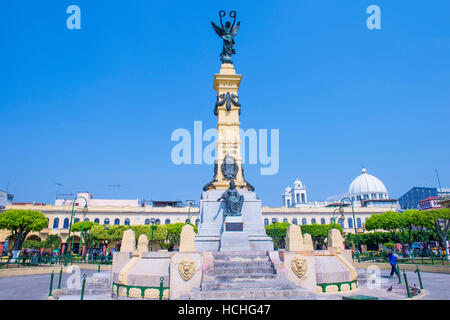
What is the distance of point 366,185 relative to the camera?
122000 mm

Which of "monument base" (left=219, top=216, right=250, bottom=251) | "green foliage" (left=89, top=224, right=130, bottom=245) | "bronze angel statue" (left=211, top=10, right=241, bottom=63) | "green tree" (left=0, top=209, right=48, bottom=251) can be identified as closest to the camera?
"monument base" (left=219, top=216, right=250, bottom=251)

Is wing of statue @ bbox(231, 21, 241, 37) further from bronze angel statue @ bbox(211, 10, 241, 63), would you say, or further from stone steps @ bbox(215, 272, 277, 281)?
stone steps @ bbox(215, 272, 277, 281)

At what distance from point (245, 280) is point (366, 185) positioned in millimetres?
123927

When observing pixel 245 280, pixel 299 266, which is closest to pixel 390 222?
pixel 299 266

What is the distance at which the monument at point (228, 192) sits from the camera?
17250 mm

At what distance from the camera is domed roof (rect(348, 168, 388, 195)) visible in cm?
12019

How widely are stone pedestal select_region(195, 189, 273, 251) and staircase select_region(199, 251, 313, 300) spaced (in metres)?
2.44

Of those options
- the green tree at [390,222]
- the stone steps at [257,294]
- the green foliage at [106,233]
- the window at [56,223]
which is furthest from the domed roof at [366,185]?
the stone steps at [257,294]

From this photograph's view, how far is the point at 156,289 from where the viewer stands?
489 inches

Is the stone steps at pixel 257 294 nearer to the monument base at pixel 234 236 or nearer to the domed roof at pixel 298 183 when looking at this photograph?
the monument base at pixel 234 236

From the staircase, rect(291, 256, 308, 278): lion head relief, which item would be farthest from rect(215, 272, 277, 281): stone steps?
rect(291, 256, 308, 278): lion head relief

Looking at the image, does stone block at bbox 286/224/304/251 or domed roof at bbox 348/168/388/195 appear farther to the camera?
domed roof at bbox 348/168/388/195
